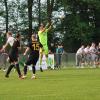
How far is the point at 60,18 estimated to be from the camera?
213 feet

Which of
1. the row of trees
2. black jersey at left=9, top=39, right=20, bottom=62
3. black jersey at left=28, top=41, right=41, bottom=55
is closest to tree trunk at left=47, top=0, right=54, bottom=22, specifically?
the row of trees

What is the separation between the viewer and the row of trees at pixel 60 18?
62562 mm

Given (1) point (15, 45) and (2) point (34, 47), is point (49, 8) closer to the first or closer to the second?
(2) point (34, 47)

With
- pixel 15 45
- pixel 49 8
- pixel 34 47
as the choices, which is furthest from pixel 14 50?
pixel 49 8

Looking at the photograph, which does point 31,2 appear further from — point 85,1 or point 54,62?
point 54,62

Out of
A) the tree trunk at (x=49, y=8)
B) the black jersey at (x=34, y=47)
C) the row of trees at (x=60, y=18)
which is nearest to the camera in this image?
the black jersey at (x=34, y=47)

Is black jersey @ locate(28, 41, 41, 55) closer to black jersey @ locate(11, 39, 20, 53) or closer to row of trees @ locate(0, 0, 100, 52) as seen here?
black jersey @ locate(11, 39, 20, 53)

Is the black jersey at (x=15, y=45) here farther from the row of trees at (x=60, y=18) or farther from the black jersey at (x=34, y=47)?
the row of trees at (x=60, y=18)

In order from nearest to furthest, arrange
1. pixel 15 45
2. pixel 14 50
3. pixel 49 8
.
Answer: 1. pixel 15 45
2. pixel 14 50
3. pixel 49 8

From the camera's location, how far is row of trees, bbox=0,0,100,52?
6256 cm

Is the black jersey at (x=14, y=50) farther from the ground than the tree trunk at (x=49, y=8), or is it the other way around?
the tree trunk at (x=49, y=8)

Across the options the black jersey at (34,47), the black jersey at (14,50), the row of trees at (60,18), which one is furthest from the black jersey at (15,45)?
the row of trees at (60,18)

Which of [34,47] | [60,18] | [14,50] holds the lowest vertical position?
[14,50]

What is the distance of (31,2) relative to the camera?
221 feet
